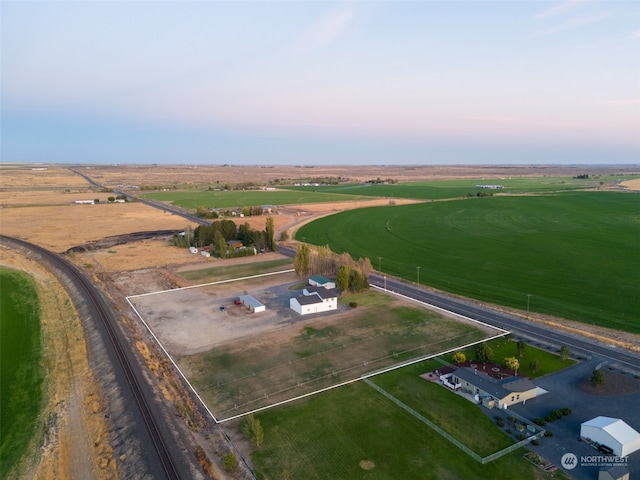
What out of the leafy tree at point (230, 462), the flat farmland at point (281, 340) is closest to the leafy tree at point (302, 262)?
the flat farmland at point (281, 340)

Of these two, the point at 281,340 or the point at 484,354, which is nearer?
the point at 484,354

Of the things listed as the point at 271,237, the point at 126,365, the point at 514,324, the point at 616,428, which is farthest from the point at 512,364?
the point at 271,237

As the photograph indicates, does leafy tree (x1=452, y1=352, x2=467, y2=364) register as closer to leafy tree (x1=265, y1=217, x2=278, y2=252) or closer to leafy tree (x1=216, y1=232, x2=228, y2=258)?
leafy tree (x1=265, y1=217, x2=278, y2=252)

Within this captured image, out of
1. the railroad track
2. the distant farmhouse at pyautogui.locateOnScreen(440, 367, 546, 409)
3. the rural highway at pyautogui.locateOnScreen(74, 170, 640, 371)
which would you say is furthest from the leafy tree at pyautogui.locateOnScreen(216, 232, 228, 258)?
the distant farmhouse at pyautogui.locateOnScreen(440, 367, 546, 409)

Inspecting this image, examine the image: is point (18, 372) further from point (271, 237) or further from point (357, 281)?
point (271, 237)

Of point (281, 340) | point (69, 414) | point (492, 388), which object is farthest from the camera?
point (281, 340)

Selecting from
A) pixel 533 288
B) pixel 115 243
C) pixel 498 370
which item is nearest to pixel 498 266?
pixel 533 288

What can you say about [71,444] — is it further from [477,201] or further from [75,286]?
[477,201]
